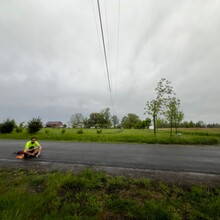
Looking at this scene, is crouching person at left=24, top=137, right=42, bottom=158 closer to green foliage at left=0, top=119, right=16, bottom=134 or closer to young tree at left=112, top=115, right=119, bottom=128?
green foliage at left=0, top=119, right=16, bottom=134

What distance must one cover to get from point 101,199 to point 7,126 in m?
25.9

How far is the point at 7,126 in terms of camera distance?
76.4 feet

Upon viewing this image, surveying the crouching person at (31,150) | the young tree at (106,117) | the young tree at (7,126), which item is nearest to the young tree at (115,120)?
the young tree at (106,117)

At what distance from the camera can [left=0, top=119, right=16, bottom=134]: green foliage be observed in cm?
2314

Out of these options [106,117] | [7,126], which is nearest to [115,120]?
[106,117]

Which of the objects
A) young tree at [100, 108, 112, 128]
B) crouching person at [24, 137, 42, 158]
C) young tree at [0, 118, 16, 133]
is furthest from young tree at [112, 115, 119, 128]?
crouching person at [24, 137, 42, 158]

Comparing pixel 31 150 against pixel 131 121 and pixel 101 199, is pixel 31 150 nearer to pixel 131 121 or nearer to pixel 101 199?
pixel 101 199

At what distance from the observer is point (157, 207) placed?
288 cm

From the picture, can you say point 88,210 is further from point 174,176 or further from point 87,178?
point 174,176

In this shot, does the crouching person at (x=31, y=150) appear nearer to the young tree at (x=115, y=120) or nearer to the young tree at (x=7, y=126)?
the young tree at (x=7, y=126)

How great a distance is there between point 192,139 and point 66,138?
13977mm

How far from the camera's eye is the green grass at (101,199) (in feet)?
9.02

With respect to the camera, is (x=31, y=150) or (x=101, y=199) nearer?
(x=101, y=199)

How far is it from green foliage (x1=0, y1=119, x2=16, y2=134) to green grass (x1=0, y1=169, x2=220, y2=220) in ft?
76.0
